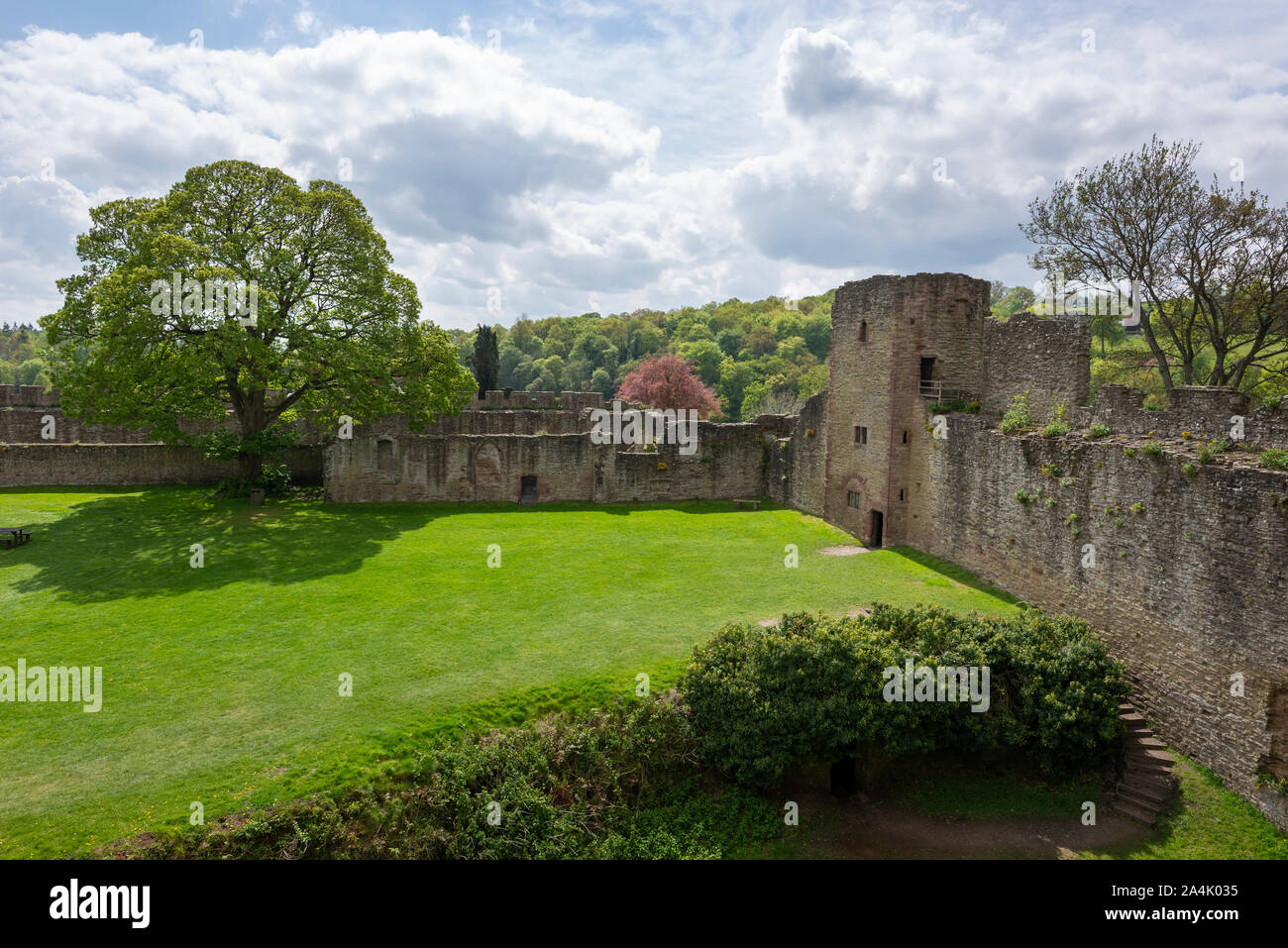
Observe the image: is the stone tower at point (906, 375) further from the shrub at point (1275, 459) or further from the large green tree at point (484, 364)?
the large green tree at point (484, 364)

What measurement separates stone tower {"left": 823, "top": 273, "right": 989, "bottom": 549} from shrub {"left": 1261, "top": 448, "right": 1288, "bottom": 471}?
410 inches

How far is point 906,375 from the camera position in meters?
23.0

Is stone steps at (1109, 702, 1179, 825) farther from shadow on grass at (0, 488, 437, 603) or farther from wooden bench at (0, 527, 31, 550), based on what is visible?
wooden bench at (0, 527, 31, 550)

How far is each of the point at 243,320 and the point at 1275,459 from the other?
90.2ft

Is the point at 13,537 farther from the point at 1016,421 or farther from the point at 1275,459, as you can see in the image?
the point at 1275,459

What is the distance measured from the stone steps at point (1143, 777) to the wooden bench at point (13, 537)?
28.6 meters

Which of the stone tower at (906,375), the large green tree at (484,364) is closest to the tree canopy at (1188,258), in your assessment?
the stone tower at (906,375)

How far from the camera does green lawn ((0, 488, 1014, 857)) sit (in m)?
11.0

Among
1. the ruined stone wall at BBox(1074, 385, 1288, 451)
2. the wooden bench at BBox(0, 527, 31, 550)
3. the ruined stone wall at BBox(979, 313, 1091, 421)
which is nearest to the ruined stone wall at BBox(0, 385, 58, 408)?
the wooden bench at BBox(0, 527, 31, 550)

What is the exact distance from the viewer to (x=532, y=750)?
1243cm

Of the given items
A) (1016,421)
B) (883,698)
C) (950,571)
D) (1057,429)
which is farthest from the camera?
(950,571)

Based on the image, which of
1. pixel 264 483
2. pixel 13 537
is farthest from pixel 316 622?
→ pixel 264 483
